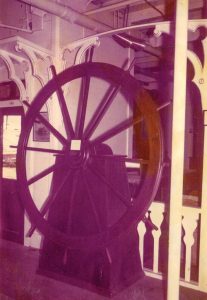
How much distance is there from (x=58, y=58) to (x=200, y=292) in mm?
2863

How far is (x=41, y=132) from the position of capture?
14.0 ft

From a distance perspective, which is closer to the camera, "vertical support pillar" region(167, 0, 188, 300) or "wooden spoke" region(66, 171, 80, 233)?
"vertical support pillar" region(167, 0, 188, 300)

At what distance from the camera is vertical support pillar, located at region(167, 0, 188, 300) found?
180 centimetres

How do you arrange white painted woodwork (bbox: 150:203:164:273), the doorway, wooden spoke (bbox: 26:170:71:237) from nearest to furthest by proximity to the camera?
wooden spoke (bbox: 26:170:71:237) → white painted woodwork (bbox: 150:203:164:273) → the doorway

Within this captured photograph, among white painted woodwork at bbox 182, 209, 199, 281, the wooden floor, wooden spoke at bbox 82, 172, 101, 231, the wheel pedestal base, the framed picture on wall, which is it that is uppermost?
the framed picture on wall

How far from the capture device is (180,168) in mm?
1835

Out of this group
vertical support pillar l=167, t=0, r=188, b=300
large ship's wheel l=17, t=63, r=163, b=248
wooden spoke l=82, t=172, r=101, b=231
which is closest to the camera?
vertical support pillar l=167, t=0, r=188, b=300

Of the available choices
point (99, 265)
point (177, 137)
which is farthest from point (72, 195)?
point (177, 137)

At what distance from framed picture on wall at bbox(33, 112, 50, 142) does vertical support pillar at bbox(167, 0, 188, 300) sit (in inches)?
102

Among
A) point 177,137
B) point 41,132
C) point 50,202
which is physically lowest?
point 50,202

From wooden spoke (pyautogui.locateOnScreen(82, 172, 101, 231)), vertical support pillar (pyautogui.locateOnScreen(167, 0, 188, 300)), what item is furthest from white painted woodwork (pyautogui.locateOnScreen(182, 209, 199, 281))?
vertical support pillar (pyautogui.locateOnScreen(167, 0, 188, 300))

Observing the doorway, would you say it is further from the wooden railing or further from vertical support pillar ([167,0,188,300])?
vertical support pillar ([167,0,188,300])

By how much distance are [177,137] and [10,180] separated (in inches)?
132

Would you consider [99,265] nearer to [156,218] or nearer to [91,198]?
[91,198]
